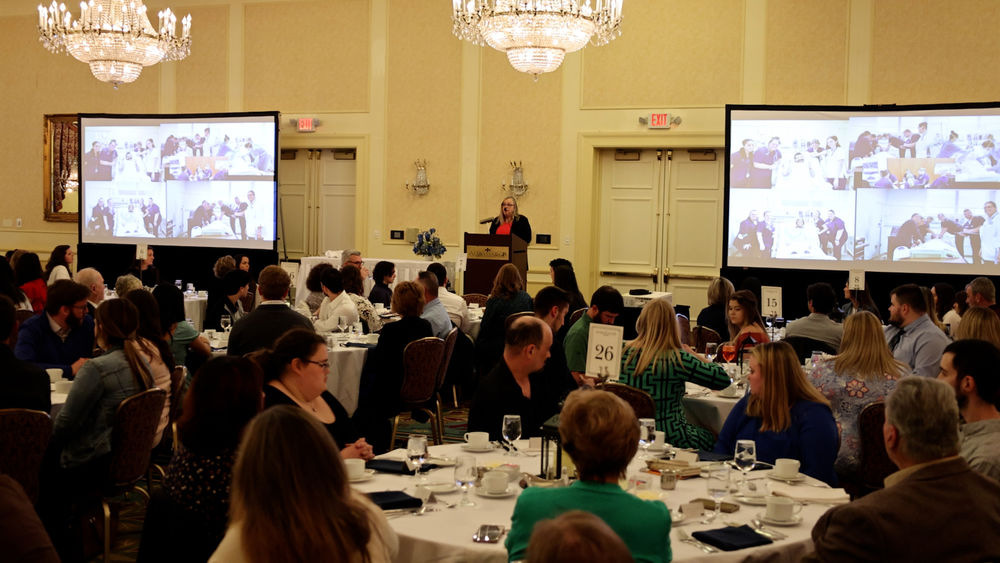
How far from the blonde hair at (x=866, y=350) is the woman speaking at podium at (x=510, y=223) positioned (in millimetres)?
7767

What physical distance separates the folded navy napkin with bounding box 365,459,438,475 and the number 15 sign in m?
1.02

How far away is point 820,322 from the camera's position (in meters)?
7.28

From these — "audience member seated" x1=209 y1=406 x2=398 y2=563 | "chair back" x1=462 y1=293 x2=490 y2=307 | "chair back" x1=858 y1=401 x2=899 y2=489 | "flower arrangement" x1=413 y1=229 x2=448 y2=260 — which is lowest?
"chair back" x1=858 y1=401 x2=899 y2=489

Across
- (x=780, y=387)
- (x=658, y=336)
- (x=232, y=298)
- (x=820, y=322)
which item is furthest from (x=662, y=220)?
(x=780, y=387)

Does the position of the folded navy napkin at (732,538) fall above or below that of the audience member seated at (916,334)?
below

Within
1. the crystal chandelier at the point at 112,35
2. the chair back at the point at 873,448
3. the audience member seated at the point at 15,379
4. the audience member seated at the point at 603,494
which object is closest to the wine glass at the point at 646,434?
the chair back at the point at 873,448

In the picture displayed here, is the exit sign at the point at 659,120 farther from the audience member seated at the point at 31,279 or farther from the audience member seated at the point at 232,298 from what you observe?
the audience member seated at the point at 31,279

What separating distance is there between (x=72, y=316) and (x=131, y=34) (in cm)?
765

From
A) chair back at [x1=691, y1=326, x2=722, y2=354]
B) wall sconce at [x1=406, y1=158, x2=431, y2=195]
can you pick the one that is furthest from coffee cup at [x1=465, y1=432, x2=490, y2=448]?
wall sconce at [x1=406, y1=158, x2=431, y2=195]

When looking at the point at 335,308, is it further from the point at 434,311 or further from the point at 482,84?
the point at 482,84

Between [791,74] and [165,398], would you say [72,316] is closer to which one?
[165,398]

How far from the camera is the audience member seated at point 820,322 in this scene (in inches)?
280

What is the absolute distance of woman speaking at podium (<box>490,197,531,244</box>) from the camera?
13016 mm

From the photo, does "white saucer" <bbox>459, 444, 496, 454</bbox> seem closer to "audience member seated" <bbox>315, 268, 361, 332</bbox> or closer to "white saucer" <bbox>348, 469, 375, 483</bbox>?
"white saucer" <bbox>348, 469, 375, 483</bbox>
